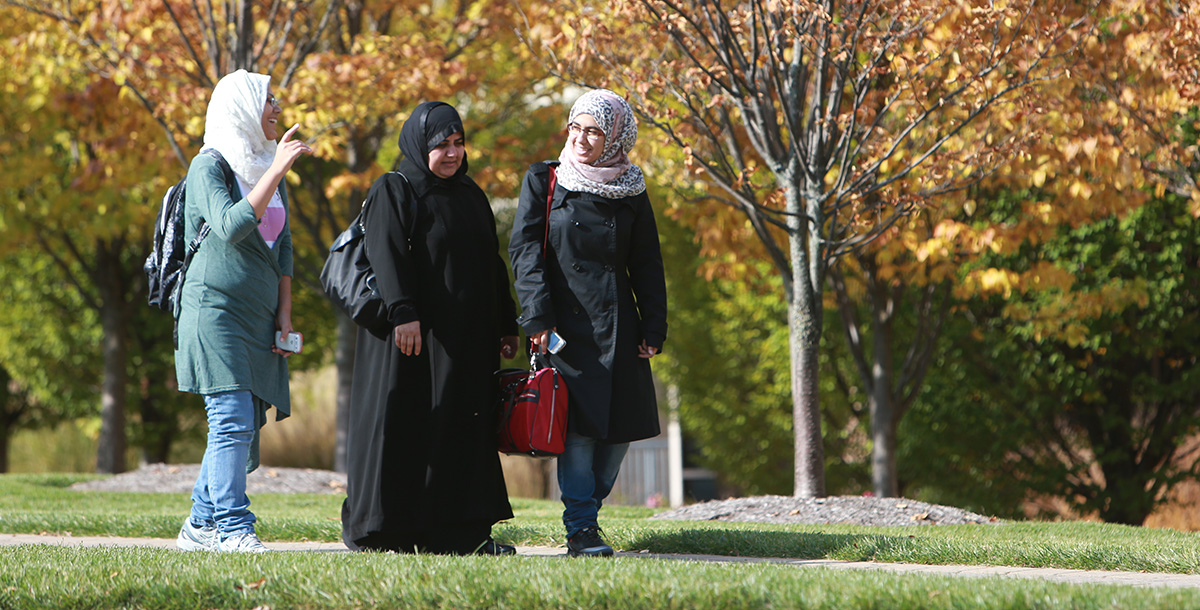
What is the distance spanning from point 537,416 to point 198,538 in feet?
5.27

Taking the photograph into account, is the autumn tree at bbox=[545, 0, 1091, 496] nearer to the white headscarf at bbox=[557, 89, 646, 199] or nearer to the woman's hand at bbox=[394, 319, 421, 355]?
the white headscarf at bbox=[557, 89, 646, 199]

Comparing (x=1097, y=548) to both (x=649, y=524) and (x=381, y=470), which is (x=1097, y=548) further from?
(x=381, y=470)

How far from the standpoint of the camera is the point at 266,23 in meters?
11.2

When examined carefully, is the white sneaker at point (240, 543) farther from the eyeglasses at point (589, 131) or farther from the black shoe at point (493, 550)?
the eyeglasses at point (589, 131)

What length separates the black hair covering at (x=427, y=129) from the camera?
4773 mm

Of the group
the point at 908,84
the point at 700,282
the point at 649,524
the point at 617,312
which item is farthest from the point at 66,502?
the point at 700,282

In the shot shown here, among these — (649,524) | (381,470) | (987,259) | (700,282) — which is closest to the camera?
(381,470)

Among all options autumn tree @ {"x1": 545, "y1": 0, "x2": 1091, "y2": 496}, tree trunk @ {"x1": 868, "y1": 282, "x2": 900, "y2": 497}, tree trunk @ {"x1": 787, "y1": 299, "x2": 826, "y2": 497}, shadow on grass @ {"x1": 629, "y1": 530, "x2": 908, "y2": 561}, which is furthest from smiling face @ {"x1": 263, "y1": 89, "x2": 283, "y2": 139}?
tree trunk @ {"x1": 868, "y1": 282, "x2": 900, "y2": 497}

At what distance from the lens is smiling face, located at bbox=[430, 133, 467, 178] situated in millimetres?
4812

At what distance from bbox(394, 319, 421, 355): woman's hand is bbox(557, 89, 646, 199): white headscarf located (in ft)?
2.92

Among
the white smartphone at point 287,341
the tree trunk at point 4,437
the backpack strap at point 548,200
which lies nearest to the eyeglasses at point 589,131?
→ the backpack strap at point 548,200

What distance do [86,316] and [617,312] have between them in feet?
40.3

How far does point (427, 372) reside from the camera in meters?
4.78

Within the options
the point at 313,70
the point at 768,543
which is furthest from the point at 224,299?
the point at 313,70
